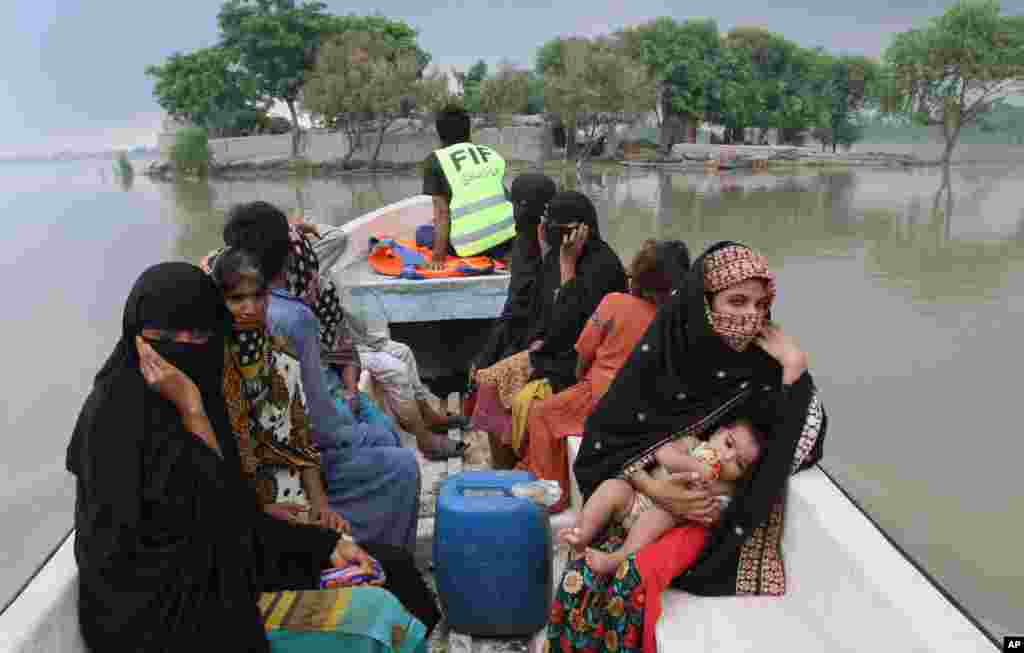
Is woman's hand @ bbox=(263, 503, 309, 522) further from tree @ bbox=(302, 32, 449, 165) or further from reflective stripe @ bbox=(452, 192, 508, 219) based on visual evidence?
tree @ bbox=(302, 32, 449, 165)

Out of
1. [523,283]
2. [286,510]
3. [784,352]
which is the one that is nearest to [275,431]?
[286,510]

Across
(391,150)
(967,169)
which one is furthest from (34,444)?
(967,169)

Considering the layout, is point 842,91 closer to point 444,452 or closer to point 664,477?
point 444,452

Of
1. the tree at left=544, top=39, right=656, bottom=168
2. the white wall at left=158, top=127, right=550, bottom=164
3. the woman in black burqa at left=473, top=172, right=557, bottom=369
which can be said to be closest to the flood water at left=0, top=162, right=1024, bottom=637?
the woman in black burqa at left=473, top=172, right=557, bottom=369

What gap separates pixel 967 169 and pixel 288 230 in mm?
38840

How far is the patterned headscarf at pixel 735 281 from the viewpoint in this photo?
1.77 metres

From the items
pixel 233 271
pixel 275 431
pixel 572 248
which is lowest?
pixel 275 431

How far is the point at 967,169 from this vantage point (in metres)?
34.2

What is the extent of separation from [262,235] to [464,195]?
235 cm

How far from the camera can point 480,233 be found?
4676 mm

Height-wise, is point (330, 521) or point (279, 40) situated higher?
point (279, 40)

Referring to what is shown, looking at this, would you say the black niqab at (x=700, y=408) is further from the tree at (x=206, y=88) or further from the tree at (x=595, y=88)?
the tree at (x=206, y=88)

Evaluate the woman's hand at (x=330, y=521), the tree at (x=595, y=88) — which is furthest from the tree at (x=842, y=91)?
the woman's hand at (x=330, y=521)

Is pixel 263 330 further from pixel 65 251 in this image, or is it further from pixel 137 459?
pixel 65 251
